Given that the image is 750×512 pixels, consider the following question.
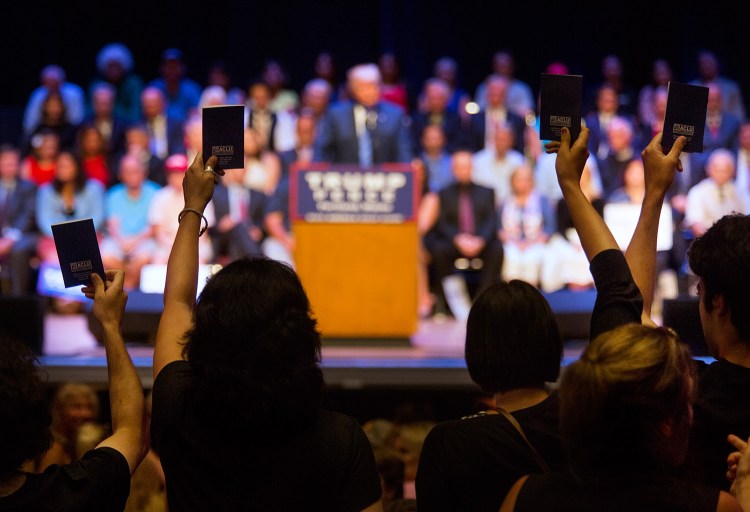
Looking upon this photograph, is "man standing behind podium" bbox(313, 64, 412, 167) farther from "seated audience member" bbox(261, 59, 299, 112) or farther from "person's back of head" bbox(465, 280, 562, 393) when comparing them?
"person's back of head" bbox(465, 280, 562, 393)

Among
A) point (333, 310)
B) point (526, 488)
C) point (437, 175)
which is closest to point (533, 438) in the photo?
point (526, 488)

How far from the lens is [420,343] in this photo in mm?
5699

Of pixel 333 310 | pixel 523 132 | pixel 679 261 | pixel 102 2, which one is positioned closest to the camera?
pixel 333 310

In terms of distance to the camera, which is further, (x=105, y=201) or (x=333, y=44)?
(x=333, y=44)

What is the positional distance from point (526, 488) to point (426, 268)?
5786 mm

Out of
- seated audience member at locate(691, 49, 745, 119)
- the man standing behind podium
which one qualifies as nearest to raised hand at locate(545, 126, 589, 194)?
the man standing behind podium

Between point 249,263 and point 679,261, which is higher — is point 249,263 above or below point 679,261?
above

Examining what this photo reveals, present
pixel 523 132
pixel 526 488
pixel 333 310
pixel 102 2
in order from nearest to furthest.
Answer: pixel 526 488, pixel 333 310, pixel 523 132, pixel 102 2

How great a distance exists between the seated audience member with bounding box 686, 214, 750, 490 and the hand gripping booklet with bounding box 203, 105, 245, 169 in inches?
34.5

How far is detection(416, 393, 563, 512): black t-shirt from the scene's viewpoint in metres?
1.61

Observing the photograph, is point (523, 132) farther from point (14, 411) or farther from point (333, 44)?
point (14, 411)

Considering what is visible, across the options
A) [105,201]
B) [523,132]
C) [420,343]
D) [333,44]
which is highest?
[333,44]

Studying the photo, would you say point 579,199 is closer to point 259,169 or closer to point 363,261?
point 363,261

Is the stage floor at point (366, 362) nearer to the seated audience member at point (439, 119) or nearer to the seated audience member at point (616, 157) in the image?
the seated audience member at point (616, 157)
